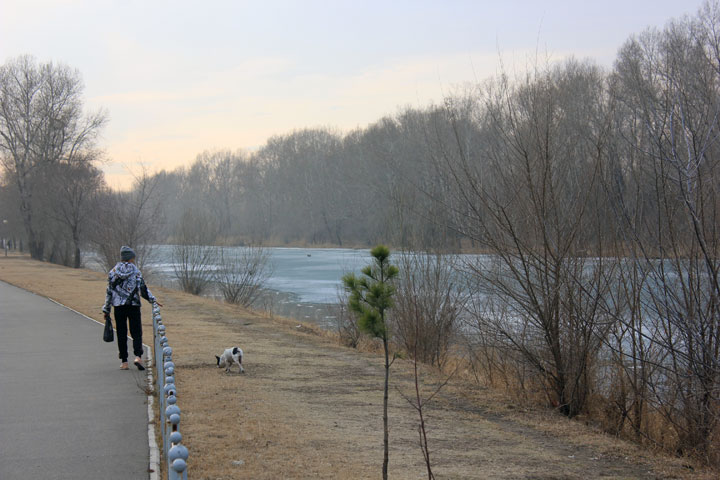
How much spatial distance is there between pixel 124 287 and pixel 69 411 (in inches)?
95.0

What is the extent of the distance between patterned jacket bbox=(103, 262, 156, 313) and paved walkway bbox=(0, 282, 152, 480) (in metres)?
1.02

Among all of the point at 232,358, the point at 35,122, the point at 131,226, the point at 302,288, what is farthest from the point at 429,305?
the point at 35,122

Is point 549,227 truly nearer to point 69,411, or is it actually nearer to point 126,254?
point 126,254

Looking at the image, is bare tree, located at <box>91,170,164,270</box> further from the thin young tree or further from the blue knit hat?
the thin young tree

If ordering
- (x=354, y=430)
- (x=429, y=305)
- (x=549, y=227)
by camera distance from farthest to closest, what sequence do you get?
(x=429, y=305) → (x=549, y=227) → (x=354, y=430)

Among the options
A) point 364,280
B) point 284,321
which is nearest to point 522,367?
point 364,280

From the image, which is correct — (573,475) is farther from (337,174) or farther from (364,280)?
(337,174)

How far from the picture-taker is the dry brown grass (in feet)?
22.1

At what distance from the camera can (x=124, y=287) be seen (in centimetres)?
1004

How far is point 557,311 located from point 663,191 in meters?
2.10

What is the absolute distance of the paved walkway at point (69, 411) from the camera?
616cm

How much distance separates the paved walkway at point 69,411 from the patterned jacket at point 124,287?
3.36 ft

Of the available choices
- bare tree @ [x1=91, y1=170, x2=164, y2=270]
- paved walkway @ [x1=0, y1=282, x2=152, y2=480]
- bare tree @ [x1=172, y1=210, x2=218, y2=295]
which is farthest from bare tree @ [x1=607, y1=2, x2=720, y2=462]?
bare tree @ [x1=91, y1=170, x2=164, y2=270]

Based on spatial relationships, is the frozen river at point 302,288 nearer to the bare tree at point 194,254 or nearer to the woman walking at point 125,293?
the bare tree at point 194,254
